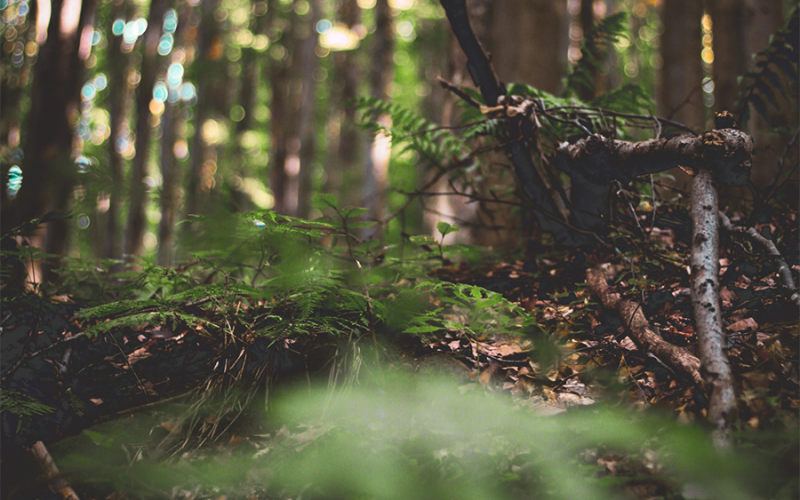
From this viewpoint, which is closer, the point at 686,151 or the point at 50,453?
the point at 50,453

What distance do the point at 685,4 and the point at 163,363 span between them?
26.0 feet

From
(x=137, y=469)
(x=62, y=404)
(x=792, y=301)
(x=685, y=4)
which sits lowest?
(x=137, y=469)

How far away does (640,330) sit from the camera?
1.67 metres

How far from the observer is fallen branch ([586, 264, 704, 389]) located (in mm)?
1389

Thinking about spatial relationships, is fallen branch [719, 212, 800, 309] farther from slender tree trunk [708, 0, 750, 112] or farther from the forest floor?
slender tree trunk [708, 0, 750, 112]

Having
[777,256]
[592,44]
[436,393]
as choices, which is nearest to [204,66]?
[592,44]

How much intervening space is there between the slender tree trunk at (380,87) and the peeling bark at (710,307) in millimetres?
6184

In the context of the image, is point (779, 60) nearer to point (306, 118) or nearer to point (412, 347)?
point (412, 347)

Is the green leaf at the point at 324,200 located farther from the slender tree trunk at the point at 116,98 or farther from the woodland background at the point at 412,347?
the slender tree trunk at the point at 116,98

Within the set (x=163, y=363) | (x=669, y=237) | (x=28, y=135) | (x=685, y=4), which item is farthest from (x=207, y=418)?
(x=685, y=4)

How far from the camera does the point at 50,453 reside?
4.88 ft

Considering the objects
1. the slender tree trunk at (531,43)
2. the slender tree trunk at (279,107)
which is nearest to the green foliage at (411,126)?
the slender tree trunk at (531,43)

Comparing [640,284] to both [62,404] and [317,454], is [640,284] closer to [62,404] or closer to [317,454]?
[317,454]

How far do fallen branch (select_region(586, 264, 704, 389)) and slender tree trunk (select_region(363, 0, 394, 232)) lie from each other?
5757 mm
